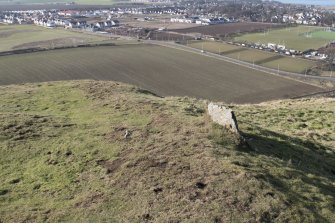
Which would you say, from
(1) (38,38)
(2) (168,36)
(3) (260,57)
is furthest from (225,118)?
(2) (168,36)

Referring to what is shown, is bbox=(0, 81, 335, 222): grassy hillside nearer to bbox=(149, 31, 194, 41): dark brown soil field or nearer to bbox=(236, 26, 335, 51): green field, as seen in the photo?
bbox=(236, 26, 335, 51): green field

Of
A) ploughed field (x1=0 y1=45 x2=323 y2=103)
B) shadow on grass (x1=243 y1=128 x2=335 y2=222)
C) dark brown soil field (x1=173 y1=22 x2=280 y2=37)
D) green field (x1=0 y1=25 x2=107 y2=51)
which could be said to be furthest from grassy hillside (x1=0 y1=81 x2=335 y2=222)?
dark brown soil field (x1=173 y1=22 x2=280 y2=37)

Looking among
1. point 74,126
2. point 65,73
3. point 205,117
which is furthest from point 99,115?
point 65,73

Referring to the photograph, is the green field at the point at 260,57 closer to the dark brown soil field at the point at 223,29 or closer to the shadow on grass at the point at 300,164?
the dark brown soil field at the point at 223,29

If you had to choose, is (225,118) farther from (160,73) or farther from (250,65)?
(250,65)

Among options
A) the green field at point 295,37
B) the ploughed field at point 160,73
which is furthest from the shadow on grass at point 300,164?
the green field at point 295,37
